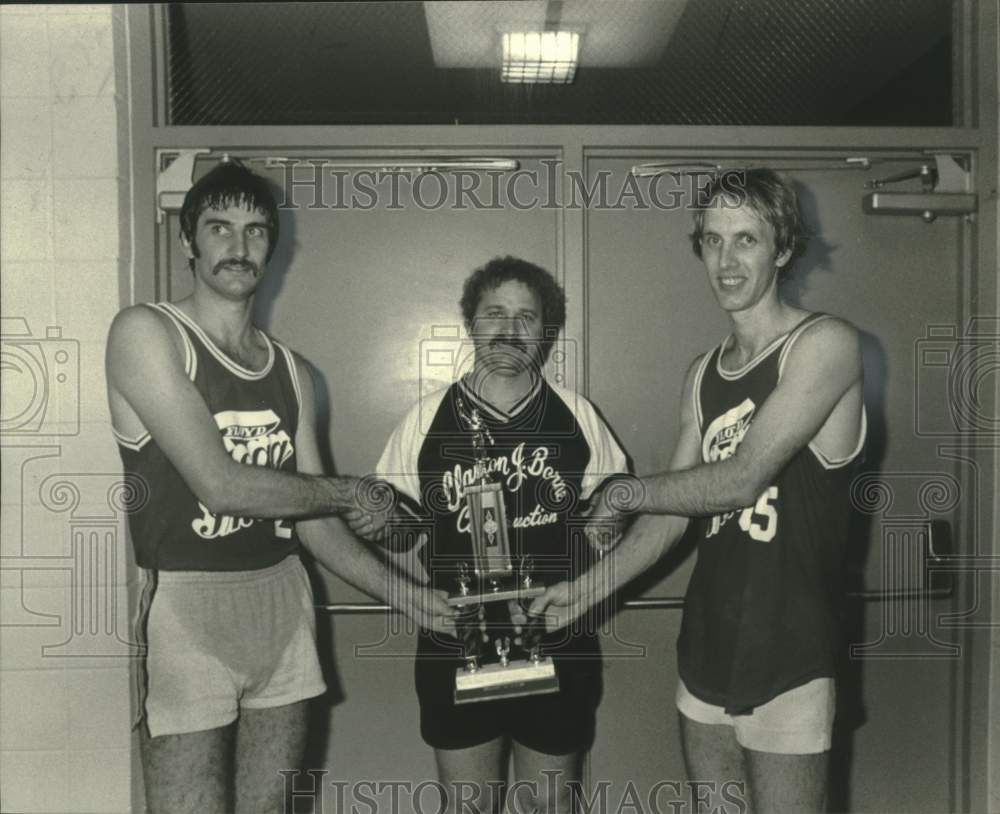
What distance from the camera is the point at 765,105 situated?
6.56 ft

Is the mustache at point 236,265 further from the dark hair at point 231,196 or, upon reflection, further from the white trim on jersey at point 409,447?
the white trim on jersey at point 409,447

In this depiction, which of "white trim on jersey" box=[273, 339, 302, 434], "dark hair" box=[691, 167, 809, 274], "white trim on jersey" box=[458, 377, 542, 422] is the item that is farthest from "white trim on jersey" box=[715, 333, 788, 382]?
"white trim on jersey" box=[273, 339, 302, 434]

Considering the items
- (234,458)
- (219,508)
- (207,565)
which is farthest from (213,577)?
(234,458)

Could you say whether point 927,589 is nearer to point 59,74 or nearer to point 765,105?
point 765,105

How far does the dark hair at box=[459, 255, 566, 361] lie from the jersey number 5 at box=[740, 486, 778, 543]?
514mm

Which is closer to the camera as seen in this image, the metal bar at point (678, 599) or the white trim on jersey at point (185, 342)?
the white trim on jersey at point (185, 342)

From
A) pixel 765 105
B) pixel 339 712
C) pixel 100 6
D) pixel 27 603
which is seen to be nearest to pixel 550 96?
pixel 765 105

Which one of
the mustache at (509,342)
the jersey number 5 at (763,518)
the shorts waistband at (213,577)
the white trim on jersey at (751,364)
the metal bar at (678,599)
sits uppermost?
the mustache at (509,342)

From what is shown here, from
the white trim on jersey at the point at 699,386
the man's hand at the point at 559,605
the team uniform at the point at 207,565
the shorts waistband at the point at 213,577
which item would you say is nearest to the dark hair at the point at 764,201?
the white trim on jersey at the point at 699,386

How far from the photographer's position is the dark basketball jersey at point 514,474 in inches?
76.0

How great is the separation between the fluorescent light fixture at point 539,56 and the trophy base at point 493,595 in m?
1.03

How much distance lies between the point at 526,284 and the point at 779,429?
22.9 inches

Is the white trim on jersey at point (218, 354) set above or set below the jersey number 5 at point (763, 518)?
above

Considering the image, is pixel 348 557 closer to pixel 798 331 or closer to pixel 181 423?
pixel 181 423
